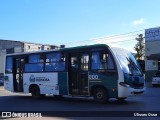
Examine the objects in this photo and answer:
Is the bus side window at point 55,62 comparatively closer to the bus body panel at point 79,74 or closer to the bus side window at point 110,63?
the bus body panel at point 79,74

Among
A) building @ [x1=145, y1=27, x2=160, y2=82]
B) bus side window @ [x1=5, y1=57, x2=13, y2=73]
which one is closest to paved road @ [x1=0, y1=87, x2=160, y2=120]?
bus side window @ [x1=5, y1=57, x2=13, y2=73]

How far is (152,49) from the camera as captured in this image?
51.9m

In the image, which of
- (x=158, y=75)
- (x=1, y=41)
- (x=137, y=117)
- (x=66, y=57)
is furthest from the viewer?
(x=1, y=41)

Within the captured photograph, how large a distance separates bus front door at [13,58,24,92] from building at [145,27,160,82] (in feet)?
96.9

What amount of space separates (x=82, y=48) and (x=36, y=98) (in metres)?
5.16

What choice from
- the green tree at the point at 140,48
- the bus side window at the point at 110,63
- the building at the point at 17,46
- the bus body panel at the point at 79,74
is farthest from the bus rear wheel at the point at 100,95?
the green tree at the point at 140,48

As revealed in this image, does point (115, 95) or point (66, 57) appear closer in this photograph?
point (115, 95)

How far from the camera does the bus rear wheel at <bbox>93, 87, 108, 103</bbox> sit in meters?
17.2

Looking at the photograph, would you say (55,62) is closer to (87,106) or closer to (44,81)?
(44,81)

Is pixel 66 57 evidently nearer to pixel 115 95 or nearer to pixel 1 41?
pixel 115 95

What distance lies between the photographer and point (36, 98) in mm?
21609

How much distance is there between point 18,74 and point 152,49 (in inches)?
1287

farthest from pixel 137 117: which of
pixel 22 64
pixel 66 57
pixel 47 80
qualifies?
pixel 22 64

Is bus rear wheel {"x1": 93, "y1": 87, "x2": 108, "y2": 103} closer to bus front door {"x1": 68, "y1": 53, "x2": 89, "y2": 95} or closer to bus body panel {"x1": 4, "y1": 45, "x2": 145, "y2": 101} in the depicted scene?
bus body panel {"x1": 4, "y1": 45, "x2": 145, "y2": 101}
